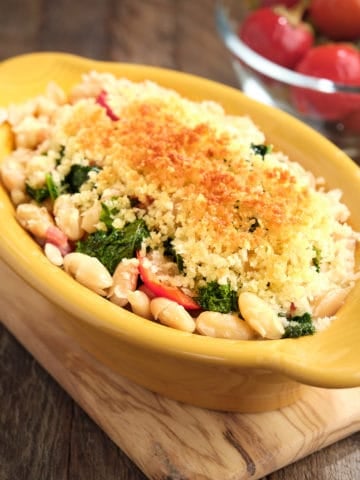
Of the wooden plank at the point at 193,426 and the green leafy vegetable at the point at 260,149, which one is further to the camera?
the green leafy vegetable at the point at 260,149

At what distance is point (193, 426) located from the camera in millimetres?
2178

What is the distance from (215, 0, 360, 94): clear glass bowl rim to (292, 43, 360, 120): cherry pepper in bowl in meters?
0.04

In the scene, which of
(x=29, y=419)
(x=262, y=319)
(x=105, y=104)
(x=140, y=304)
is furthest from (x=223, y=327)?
(x=105, y=104)

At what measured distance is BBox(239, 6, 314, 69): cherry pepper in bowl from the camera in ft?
11.2

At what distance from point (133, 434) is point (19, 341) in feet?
1.64

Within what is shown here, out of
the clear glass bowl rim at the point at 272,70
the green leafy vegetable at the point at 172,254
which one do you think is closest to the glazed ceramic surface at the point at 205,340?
the green leafy vegetable at the point at 172,254

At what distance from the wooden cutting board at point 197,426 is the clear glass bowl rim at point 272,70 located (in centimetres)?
124

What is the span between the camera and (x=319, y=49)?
330cm

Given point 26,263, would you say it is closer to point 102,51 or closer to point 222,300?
point 222,300

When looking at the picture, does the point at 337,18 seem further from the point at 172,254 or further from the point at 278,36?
the point at 172,254

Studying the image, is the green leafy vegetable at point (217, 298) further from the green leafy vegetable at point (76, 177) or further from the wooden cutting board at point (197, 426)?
the green leafy vegetable at point (76, 177)

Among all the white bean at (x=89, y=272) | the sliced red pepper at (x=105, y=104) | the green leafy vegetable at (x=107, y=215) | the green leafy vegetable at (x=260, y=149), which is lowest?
the white bean at (x=89, y=272)

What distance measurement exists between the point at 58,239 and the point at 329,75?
1.42 m

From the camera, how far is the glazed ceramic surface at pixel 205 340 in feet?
6.23
